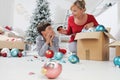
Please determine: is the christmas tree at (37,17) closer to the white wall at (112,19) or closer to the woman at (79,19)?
the white wall at (112,19)

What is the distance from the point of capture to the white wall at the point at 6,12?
178 inches

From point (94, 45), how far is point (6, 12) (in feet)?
10.1

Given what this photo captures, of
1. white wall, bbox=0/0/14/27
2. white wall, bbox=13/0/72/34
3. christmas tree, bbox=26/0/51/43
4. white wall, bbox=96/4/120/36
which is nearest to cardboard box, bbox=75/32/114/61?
white wall, bbox=96/4/120/36

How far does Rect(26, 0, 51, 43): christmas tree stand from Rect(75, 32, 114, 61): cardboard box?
7.86 ft

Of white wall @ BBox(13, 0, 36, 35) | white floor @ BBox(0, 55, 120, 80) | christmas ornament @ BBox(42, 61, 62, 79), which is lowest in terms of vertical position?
white floor @ BBox(0, 55, 120, 80)

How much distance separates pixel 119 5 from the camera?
261cm

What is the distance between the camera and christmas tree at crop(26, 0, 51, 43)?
4.27m

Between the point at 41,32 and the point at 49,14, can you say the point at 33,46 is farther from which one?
the point at 41,32

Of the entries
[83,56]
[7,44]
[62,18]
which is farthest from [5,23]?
[83,56]

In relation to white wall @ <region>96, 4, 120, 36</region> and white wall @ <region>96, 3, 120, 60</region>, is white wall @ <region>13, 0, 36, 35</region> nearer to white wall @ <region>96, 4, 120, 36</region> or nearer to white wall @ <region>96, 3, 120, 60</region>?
white wall @ <region>96, 4, 120, 36</region>

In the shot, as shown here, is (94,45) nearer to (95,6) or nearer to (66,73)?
(66,73)

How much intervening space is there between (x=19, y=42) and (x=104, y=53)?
1.11 m

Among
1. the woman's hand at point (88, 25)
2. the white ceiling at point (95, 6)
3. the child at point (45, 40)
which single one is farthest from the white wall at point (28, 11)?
the woman's hand at point (88, 25)

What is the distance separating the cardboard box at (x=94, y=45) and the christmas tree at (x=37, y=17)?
240cm
